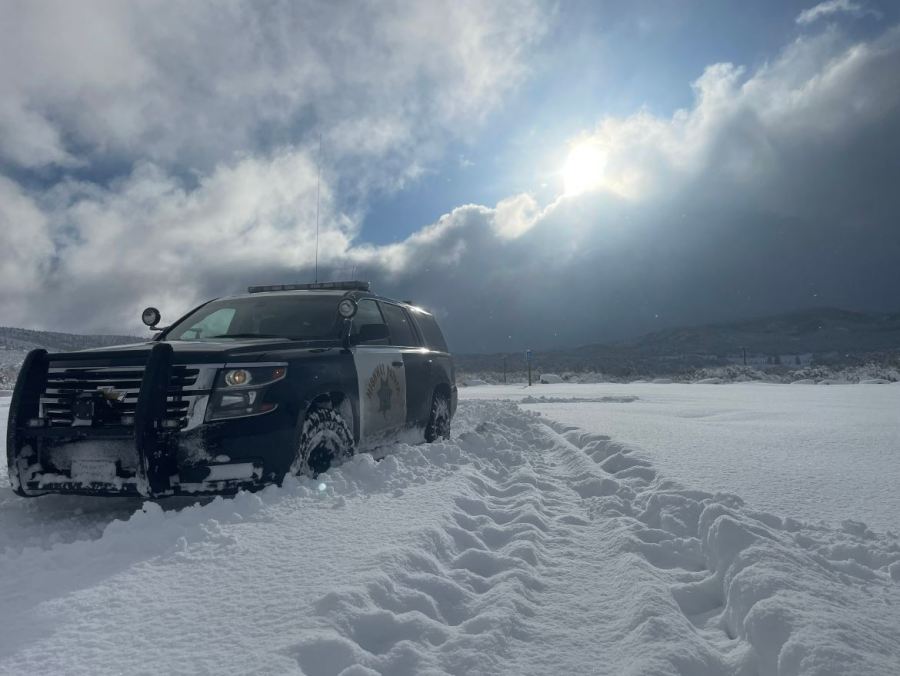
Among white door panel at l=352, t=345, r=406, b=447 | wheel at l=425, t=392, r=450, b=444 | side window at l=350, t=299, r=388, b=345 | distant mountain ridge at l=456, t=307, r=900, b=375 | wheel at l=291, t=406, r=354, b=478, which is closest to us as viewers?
wheel at l=291, t=406, r=354, b=478

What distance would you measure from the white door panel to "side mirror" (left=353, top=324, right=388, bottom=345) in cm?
9

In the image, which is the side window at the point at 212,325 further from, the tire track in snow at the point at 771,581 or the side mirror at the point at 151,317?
the tire track in snow at the point at 771,581

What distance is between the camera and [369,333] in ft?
16.4

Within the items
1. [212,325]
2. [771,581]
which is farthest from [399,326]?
[771,581]

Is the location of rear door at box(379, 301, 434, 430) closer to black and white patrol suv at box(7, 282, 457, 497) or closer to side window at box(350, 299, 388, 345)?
side window at box(350, 299, 388, 345)

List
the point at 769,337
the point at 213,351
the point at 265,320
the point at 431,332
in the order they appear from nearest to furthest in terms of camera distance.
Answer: the point at 213,351, the point at 265,320, the point at 431,332, the point at 769,337

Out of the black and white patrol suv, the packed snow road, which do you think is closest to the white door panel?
the black and white patrol suv

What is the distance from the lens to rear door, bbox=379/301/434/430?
19.8ft

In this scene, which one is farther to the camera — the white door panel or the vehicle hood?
the white door panel

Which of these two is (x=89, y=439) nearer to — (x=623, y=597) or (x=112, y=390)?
(x=112, y=390)

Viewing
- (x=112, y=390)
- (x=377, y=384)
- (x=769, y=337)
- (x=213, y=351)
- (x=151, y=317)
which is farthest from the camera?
(x=769, y=337)

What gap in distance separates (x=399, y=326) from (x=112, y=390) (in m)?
3.28

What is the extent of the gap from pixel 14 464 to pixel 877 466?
659 cm

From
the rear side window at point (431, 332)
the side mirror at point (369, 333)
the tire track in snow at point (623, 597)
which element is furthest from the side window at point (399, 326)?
the tire track in snow at point (623, 597)
